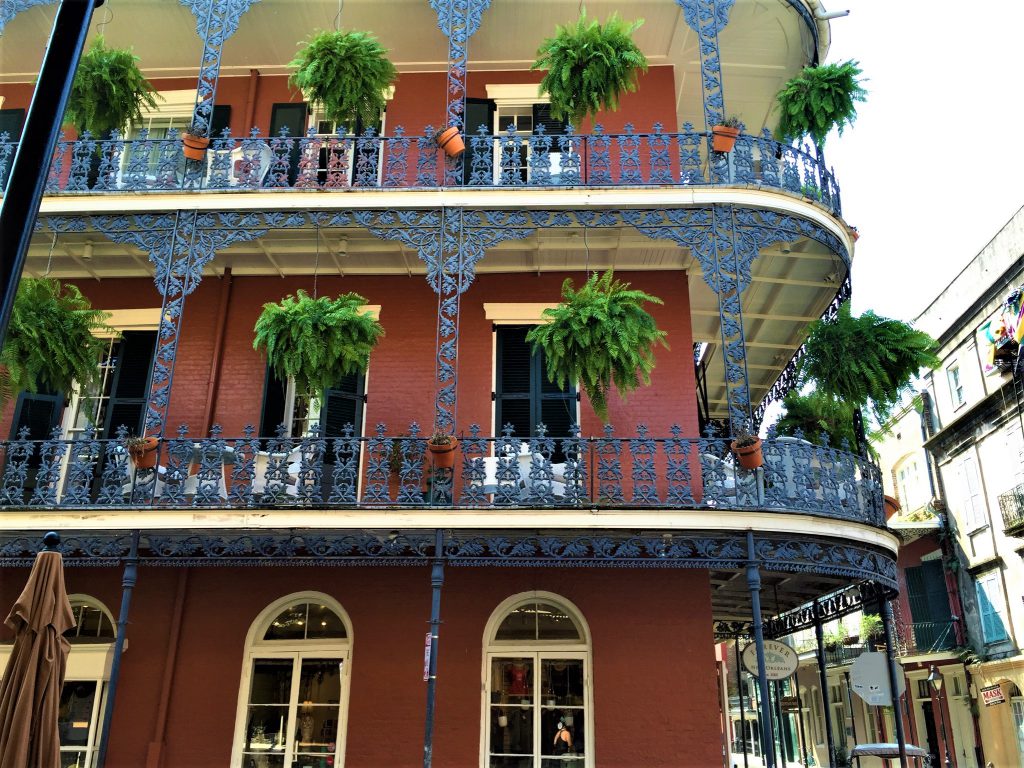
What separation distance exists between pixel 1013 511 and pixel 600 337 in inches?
617

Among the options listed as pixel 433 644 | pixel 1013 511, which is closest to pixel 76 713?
pixel 433 644

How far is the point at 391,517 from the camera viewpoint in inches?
333

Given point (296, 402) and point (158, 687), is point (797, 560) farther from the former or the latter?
point (158, 687)

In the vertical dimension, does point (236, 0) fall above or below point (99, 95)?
above

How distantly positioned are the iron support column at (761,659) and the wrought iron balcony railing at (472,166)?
412 centimetres

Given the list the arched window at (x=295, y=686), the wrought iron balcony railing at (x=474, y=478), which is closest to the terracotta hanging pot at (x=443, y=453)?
the wrought iron balcony railing at (x=474, y=478)

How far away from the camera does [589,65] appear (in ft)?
31.8

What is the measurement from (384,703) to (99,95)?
797 cm

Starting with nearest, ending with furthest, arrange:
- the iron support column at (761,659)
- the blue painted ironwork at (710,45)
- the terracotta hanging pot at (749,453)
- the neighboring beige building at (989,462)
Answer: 1. the iron support column at (761,659)
2. the terracotta hanging pot at (749,453)
3. the blue painted ironwork at (710,45)
4. the neighboring beige building at (989,462)

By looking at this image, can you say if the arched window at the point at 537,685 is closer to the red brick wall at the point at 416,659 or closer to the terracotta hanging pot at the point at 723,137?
the red brick wall at the point at 416,659

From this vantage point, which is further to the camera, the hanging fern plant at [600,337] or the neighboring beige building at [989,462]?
the neighboring beige building at [989,462]

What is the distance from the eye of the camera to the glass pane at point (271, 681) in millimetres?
9922

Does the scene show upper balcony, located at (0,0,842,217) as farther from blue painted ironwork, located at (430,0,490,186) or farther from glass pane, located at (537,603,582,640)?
glass pane, located at (537,603,582,640)

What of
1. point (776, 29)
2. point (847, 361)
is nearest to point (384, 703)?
point (847, 361)
